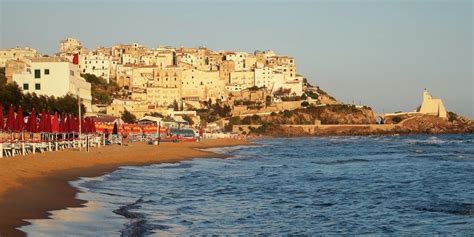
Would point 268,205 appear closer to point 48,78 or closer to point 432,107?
point 48,78

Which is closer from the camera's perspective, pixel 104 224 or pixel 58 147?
pixel 104 224

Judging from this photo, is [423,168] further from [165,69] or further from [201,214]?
[165,69]

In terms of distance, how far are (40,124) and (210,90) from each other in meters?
121

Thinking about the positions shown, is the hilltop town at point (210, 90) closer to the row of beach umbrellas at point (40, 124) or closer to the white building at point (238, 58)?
the white building at point (238, 58)

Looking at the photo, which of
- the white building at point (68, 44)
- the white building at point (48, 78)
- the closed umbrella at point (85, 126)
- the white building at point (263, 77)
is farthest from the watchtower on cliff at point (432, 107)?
the closed umbrella at point (85, 126)

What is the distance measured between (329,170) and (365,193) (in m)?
11.3

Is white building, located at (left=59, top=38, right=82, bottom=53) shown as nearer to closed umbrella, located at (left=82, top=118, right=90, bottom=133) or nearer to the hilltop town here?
the hilltop town

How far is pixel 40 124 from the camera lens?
109 ft

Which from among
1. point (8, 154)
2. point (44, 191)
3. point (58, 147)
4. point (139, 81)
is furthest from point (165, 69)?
point (44, 191)

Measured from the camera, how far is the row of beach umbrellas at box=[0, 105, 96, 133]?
29469 mm

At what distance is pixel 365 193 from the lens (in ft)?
66.3

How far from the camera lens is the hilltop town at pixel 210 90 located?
13525 centimetres

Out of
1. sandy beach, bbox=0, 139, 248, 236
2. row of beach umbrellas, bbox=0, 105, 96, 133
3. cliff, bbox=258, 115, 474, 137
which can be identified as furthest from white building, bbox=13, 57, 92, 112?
cliff, bbox=258, 115, 474, 137

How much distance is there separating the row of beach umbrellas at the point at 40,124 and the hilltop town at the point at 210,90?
66.0m
